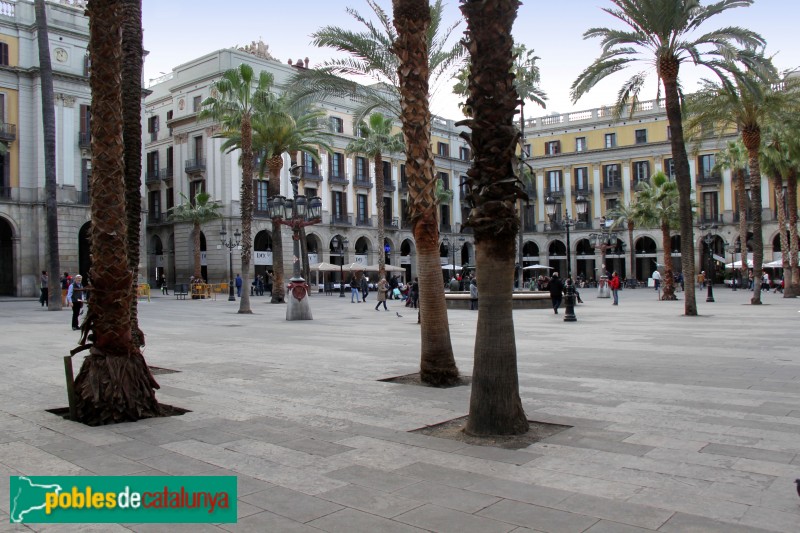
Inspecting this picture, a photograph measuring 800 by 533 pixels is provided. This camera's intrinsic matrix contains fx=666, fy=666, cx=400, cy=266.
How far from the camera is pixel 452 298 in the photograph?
87.5 feet

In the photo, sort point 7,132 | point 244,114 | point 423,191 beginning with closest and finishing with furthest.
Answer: point 423,191 → point 244,114 → point 7,132

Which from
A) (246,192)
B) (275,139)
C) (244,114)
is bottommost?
(246,192)

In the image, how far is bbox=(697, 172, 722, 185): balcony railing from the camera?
5869 centimetres

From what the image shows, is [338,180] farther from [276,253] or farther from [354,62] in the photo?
[354,62]

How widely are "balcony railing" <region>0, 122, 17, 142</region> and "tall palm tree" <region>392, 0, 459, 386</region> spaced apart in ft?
128

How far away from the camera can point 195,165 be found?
1984 inches

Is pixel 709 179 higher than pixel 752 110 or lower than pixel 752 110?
higher

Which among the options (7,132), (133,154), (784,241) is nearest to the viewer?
(133,154)

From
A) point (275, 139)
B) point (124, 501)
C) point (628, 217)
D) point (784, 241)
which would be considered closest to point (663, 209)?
point (784, 241)

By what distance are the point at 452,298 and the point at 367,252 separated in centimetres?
3318

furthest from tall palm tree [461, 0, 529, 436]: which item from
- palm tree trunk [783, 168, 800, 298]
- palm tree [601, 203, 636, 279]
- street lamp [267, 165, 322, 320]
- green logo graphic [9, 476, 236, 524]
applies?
palm tree [601, 203, 636, 279]

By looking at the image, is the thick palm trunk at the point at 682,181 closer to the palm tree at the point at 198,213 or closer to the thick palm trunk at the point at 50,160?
the thick palm trunk at the point at 50,160

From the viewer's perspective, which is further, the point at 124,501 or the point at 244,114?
the point at 244,114

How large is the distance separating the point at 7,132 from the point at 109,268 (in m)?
39.9
